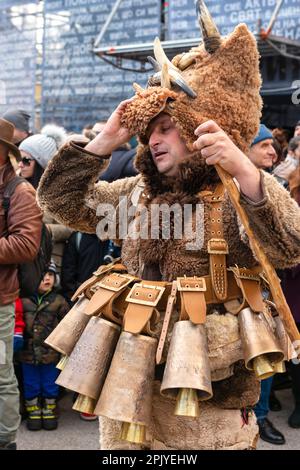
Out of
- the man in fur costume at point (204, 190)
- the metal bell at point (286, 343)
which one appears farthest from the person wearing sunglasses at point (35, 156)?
the metal bell at point (286, 343)

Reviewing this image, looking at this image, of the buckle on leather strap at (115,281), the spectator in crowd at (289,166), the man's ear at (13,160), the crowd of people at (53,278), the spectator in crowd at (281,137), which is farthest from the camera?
the spectator in crowd at (281,137)

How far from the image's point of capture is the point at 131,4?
23.3ft

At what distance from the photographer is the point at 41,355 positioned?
14.9 ft

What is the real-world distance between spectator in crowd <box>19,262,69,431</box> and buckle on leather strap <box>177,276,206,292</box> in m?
2.52

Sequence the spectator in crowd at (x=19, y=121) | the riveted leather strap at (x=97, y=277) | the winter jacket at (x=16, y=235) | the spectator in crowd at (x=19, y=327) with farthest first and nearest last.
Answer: the spectator in crowd at (x=19, y=121) < the spectator in crowd at (x=19, y=327) < the winter jacket at (x=16, y=235) < the riveted leather strap at (x=97, y=277)

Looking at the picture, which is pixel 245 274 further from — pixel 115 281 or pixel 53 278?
pixel 53 278

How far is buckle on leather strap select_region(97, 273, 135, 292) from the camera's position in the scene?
2.23 m

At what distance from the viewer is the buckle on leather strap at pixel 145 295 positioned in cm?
213

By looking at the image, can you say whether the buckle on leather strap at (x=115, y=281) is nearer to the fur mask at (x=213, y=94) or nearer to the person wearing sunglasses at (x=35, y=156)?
the fur mask at (x=213, y=94)

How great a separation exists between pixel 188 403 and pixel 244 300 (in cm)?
40

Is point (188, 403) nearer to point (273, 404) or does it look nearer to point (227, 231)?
point (227, 231)

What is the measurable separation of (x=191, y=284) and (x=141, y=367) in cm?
31
